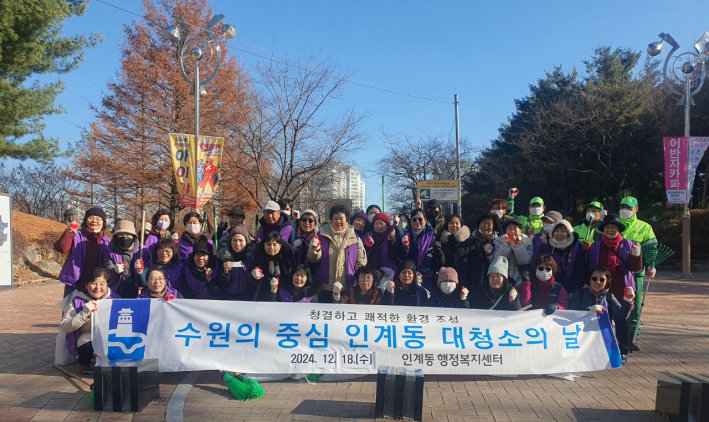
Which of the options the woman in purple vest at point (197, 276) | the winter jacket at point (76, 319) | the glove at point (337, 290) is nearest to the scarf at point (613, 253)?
the glove at point (337, 290)

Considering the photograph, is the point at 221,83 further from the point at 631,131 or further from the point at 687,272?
the point at 631,131

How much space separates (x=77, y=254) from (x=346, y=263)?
299cm

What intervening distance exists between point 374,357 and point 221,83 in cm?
1523

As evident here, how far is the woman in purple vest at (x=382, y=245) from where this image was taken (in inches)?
228

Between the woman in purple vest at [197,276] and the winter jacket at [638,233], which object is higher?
the winter jacket at [638,233]

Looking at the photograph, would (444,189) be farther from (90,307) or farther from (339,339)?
(90,307)

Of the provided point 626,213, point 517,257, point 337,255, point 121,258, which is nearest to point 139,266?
point 121,258

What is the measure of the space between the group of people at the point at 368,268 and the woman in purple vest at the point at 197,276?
1 centimetres

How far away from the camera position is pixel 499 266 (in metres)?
5.22

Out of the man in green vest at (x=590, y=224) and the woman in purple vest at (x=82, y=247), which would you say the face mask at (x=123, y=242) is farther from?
the man in green vest at (x=590, y=224)

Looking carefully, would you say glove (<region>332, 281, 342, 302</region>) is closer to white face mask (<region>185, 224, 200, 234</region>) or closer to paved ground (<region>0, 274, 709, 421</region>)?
paved ground (<region>0, 274, 709, 421</region>)

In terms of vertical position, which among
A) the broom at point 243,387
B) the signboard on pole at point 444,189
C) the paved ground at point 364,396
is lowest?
the paved ground at point 364,396

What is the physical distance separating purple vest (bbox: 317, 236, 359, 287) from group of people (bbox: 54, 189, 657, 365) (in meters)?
0.01

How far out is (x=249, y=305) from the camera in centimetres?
482
